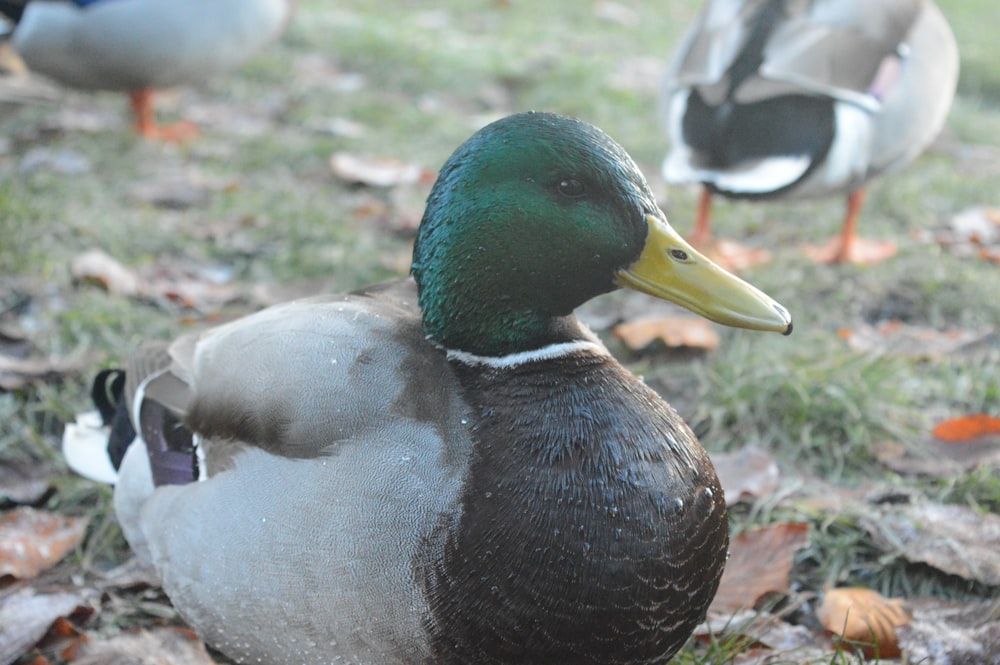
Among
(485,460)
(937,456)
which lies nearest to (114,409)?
(485,460)

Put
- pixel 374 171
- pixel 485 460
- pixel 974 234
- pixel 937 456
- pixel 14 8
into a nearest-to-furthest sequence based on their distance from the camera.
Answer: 1. pixel 485 460
2. pixel 937 456
3. pixel 974 234
4. pixel 374 171
5. pixel 14 8

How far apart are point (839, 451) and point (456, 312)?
1296 millimetres

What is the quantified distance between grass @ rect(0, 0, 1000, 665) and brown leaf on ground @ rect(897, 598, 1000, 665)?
0.12 m

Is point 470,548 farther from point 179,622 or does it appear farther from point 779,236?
point 779,236

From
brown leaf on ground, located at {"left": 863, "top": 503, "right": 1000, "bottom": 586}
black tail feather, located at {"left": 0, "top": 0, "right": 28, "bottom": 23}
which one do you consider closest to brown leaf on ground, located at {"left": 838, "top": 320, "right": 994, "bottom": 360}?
brown leaf on ground, located at {"left": 863, "top": 503, "right": 1000, "bottom": 586}

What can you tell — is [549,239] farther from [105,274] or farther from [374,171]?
[374,171]

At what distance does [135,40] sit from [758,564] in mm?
3552

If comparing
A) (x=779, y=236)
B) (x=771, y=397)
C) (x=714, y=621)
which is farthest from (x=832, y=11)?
(x=714, y=621)

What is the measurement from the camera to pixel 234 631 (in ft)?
6.01

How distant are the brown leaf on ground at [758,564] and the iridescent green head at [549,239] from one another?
70 centimetres

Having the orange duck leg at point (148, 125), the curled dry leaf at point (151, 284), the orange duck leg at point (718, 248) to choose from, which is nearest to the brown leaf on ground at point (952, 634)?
the orange duck leg at point (718, 248)

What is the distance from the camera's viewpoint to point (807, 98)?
350cm

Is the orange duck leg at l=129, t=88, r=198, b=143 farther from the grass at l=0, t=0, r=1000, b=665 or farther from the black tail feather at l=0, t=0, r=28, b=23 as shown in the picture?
the black tail feather at l=0, t=0, r=28, b=23

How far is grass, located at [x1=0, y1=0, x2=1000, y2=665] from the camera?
2.65m
